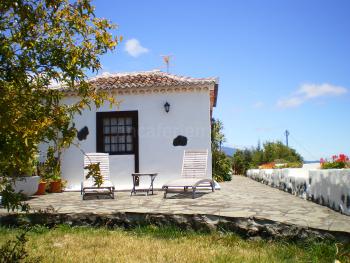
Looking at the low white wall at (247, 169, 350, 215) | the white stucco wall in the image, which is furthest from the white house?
the low white wall at (247, 169, 350, 215)

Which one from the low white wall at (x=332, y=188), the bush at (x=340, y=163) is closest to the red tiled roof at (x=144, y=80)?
the bush at (x=340, y=163)

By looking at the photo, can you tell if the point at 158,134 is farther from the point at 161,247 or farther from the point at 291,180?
the point at 161,247

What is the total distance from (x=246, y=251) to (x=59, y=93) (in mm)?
2900

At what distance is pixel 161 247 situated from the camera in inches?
176

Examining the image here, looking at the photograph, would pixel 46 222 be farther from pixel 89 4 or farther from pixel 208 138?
pixel 208 138

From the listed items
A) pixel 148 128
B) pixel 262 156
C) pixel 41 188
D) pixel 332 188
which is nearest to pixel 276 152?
pixel 262 156

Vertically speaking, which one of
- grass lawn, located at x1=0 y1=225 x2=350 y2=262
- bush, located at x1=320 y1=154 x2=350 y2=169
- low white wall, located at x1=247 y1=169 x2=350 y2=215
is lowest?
grass lawn, located at x1=0 y1=225 x2=350 y2=262

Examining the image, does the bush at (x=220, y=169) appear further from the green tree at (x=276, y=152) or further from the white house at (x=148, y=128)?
the green tree at (x=276, y=152)

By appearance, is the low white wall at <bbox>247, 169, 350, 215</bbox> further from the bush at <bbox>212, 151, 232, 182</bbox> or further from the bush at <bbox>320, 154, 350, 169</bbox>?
the bush at <bbox>212, 151, 232, 182</bbox>

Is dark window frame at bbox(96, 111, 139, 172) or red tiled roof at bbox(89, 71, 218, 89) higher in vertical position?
red tiled roof at bbox(89, 71, 218, 89)

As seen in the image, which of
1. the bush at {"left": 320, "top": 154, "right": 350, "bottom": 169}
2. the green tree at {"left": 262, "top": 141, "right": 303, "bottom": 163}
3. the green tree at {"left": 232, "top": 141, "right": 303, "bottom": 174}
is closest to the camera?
the bush at {"left": 320, "top": 154, "right": 350, "bottom": 169}

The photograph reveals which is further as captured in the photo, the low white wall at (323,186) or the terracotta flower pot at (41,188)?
the terracotta flower pot at (41,188)

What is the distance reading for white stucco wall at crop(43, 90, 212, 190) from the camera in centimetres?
1116

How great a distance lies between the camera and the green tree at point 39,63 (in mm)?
2545
